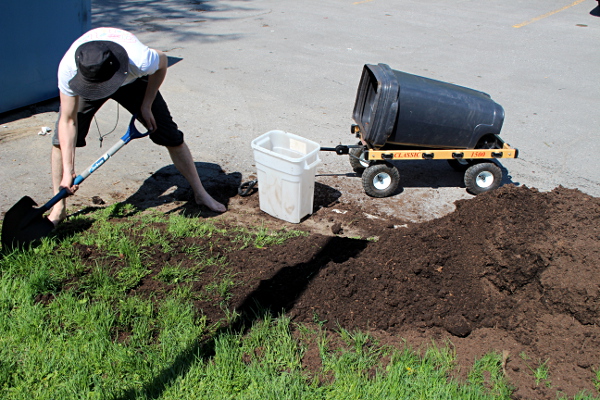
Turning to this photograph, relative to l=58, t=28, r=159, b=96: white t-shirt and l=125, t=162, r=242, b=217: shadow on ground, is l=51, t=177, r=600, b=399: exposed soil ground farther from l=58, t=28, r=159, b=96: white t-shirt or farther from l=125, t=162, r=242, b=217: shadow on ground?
l=58, t=28, r=159, b=96: white t-shirt

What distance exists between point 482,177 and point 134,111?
3218 mm

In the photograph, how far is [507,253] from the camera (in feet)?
10.7

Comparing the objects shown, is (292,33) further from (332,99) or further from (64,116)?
(64,116)

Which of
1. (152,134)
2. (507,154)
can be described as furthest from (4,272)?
(507,154)

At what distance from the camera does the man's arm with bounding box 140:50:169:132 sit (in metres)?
3.81

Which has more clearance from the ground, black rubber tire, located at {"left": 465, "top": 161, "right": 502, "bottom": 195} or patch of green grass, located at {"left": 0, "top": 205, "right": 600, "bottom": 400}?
black rubber tire, located at {"left": 465, "top": 161, "right": 502, "bottom": 195}

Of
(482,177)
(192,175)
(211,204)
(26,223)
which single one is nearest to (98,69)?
(26,223)

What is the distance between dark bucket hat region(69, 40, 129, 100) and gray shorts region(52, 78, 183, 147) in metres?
0.38

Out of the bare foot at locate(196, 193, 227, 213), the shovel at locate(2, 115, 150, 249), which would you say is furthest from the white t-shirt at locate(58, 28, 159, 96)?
the bare foot at locate(196, 193, 227, 213)

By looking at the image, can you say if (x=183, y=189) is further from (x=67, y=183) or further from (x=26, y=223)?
(x=26, y=223)

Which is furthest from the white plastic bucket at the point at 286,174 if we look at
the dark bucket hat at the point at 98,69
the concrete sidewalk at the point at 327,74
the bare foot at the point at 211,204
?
the dark bucket hat at the point at 98,69

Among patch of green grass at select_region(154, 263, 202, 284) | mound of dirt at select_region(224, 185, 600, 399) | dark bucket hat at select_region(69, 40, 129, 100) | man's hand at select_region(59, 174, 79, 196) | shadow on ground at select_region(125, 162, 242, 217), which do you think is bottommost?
shadow on ground at select_region(125, 162, 242, 217)

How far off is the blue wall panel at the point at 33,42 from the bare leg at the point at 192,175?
114 inches

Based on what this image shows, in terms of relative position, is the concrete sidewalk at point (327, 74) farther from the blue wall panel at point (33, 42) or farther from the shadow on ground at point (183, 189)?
the blue wall panel at point (33, 42)
